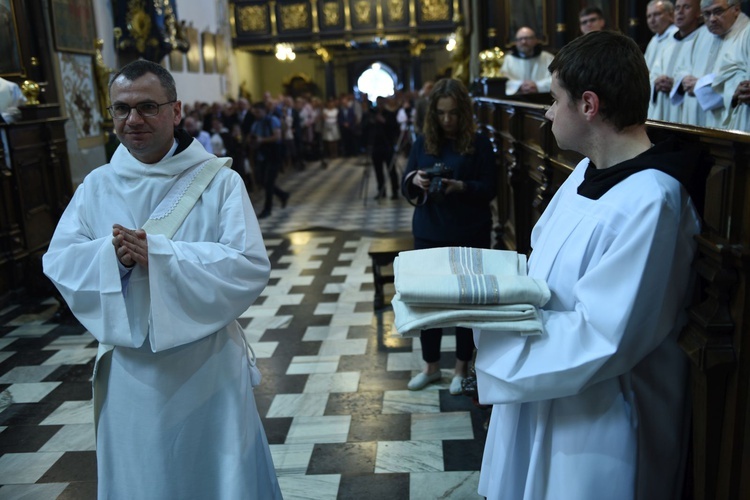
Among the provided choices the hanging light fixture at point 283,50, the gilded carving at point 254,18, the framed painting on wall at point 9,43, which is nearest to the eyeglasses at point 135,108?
the framed painting on wall at point 9,43

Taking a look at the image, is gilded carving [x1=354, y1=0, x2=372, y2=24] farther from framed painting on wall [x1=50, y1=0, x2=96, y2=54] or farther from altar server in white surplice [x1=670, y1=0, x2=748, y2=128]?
altar server in white surplice [x1=670, y1=0, x2=748, y2=128]

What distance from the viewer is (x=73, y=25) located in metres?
10.7

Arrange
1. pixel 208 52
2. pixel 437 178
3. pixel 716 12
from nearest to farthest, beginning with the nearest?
pixel 437 178
pixel 716 12
pixel 208 52

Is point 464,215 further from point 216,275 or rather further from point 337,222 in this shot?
point 337,222

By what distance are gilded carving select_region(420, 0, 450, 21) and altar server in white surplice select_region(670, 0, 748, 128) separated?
57.1ft

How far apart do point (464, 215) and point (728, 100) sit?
2356 mm

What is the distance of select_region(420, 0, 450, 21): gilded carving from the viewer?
22500 millimetres

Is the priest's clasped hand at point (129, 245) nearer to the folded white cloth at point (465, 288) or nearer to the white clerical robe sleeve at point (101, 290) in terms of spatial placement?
the white clerical robe sleeve at point (101, 290)

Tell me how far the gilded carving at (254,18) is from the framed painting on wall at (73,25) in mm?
11706

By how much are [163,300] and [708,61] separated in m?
5.08

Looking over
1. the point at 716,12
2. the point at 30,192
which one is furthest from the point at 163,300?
the point at 30,192

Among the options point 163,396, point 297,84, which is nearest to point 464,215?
point 163,396

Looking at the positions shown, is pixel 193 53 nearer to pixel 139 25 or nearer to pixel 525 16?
pixel 139 25

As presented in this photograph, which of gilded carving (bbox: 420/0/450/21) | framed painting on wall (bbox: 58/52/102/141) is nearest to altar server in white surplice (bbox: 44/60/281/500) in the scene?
framed painting on wall (bbox: 58/52/102/141)
